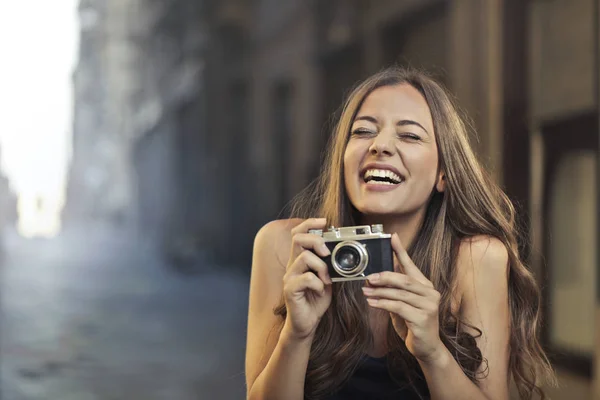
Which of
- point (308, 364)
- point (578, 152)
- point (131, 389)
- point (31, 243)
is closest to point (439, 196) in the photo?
point (308, 364)

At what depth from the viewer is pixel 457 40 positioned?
486cm

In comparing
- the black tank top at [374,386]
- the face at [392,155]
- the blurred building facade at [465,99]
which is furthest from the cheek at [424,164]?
the blurred building facade at [465,99]

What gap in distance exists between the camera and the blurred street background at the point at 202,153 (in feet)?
15.1

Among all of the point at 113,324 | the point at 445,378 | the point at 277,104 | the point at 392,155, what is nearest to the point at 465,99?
the point at 277,104

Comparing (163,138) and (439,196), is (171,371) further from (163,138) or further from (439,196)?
(439,196)

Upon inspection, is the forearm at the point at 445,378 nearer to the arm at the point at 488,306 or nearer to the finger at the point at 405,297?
the arm at the point at 488,306

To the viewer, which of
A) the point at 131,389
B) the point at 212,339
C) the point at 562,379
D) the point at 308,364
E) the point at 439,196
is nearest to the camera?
the point at 308,364

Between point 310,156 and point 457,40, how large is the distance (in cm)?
132

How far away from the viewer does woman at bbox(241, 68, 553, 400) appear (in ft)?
5.80

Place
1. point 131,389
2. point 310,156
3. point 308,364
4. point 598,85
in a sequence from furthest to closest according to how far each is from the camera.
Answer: point 310,156, point 131,389, point 598,85, point 308,364

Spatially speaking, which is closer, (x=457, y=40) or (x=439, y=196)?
(x=439, y=196)

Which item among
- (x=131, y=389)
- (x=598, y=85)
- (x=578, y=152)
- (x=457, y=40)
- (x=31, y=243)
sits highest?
(x=457, y=40)

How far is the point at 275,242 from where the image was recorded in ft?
6.73

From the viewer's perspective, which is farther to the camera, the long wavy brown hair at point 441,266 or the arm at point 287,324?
the long wavy brown hair at point 441,266
